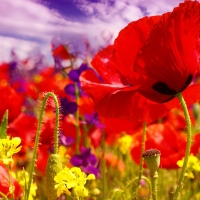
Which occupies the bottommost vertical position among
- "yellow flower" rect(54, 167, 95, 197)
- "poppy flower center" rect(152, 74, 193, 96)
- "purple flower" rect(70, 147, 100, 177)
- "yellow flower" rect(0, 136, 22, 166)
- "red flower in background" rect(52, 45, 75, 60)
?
"yellow flower" rect(54, 167, 95, 197)

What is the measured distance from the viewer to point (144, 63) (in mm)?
551

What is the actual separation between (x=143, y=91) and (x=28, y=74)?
183 cm

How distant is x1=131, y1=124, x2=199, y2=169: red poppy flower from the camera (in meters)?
0.75

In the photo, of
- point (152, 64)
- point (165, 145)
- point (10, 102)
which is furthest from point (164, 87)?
point (10, 102)

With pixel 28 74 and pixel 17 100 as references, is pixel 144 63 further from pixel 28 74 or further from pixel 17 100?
pixel 28 74

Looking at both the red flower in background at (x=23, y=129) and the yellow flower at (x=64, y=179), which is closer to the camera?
the yellow flower at (x=64, y=179)

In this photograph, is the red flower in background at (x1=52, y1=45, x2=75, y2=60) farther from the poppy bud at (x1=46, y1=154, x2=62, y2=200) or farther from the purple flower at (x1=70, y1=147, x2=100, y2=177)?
the poppy bud at (x1=46, y1=154, x2=62, y2=200)

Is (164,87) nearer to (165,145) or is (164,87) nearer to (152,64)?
(152,64)

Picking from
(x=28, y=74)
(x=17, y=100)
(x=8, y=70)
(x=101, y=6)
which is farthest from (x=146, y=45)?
(x=28, y=74)

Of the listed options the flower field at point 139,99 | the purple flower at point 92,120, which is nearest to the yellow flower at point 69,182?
the flower field at point 139,99

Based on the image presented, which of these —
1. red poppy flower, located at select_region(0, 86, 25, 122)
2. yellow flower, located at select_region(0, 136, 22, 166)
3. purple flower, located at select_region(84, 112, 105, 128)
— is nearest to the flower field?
yellow flower, located at select_region(0, 136, 22, 166)

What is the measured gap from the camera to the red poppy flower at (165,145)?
2.46 feet

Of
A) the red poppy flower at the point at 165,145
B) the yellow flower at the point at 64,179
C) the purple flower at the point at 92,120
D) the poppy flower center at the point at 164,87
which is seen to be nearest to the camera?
the yellow flower at the point at 64,179

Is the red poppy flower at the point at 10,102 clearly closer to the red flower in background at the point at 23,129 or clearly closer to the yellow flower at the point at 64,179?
the red flower in background at the point at 23,129
